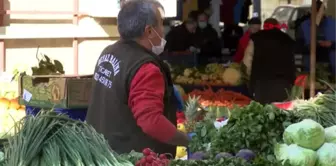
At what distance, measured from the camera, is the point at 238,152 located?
11.6 ft

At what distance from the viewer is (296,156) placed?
339cm

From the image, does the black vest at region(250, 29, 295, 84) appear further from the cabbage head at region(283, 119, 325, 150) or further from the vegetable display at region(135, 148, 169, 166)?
the vegetable display at region(135, 148, 169, 166)

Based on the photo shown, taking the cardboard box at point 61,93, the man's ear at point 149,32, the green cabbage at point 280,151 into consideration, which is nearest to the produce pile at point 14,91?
the cardboard box at point 61,93

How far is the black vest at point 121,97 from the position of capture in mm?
3900

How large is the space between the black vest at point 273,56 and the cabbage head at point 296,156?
566 centimetres

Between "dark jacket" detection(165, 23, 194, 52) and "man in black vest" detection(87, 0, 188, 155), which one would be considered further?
"dark jacket" detection(165, 23, 194, 52)

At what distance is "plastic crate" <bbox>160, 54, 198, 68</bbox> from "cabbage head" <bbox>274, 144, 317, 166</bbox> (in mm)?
7797

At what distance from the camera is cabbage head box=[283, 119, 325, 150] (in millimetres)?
3441

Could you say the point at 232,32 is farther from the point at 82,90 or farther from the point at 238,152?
the point at 238,152

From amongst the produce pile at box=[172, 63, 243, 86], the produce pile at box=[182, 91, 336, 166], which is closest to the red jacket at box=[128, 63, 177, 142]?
the produce pile at box=[182, 91, 336, 166]

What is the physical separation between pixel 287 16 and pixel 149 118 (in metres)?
12.6

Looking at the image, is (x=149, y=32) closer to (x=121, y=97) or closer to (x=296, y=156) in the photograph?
(x=121, y=97)

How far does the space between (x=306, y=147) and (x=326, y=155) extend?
0.10 meters

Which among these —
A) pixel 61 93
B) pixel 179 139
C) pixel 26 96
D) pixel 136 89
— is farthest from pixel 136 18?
pixel 26 96
